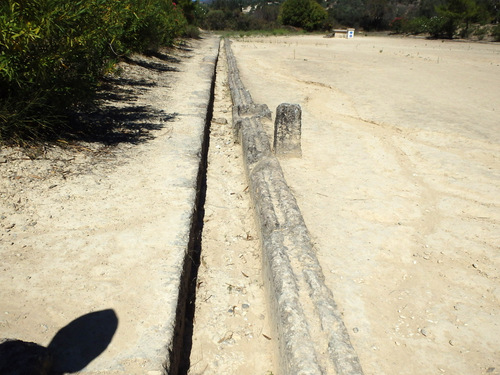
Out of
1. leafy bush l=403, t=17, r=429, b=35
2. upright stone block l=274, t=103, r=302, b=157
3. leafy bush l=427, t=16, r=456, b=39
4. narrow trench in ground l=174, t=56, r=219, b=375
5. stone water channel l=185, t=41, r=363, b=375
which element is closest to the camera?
stone water channel l=185, t=41, r=363, b=375

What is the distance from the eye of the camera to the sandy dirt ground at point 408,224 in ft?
6.94

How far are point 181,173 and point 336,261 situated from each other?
1.59 metres

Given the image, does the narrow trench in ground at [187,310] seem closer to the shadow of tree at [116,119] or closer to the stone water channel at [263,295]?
the stone water channel at [263,295]

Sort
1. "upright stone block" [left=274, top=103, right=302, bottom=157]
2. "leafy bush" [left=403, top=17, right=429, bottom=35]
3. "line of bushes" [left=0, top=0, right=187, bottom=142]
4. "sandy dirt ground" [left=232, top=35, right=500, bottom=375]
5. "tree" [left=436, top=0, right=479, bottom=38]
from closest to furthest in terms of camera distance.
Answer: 1. "sandy dirt ground" [left=232, top=35, right=500, bottom=375]
2. "line of bushes" [left=0, top=0, right=187, bottom=142]
3. "upright stone block" [left=274, top=103, right=302, bottom=157]
4. "tree" [left=436, top=0, right=479, bottom=38]
5. "leafy bush" [left=403, top=17, right=429, bottom=35]

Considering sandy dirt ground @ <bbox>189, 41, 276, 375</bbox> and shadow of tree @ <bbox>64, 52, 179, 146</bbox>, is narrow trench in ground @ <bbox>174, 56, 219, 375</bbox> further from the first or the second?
shadow of tree @ <bbox>64, 52, 179, 146</bbox>

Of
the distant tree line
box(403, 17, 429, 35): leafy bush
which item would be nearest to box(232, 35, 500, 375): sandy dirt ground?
the distant tree line

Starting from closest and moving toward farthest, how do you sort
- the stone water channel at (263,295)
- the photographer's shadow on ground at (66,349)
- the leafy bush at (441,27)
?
the photographer's shadow on ground at (66,349)
the stone water channel at (263,295)
the leafy bush at (441,27)

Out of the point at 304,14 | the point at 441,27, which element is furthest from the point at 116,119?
the point at 304,14

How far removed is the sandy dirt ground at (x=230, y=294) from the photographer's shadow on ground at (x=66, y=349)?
480 mm

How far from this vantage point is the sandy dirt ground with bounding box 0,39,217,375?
179 centimetres

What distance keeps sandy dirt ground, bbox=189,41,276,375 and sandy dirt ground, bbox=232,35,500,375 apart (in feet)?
1.58

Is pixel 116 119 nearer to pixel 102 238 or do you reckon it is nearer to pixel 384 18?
pixel 102 238

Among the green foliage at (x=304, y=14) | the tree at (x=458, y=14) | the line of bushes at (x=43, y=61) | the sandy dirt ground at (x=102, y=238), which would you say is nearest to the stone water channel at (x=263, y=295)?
the sandy dirt ground at (x=102, y=238)

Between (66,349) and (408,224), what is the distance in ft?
8.46
